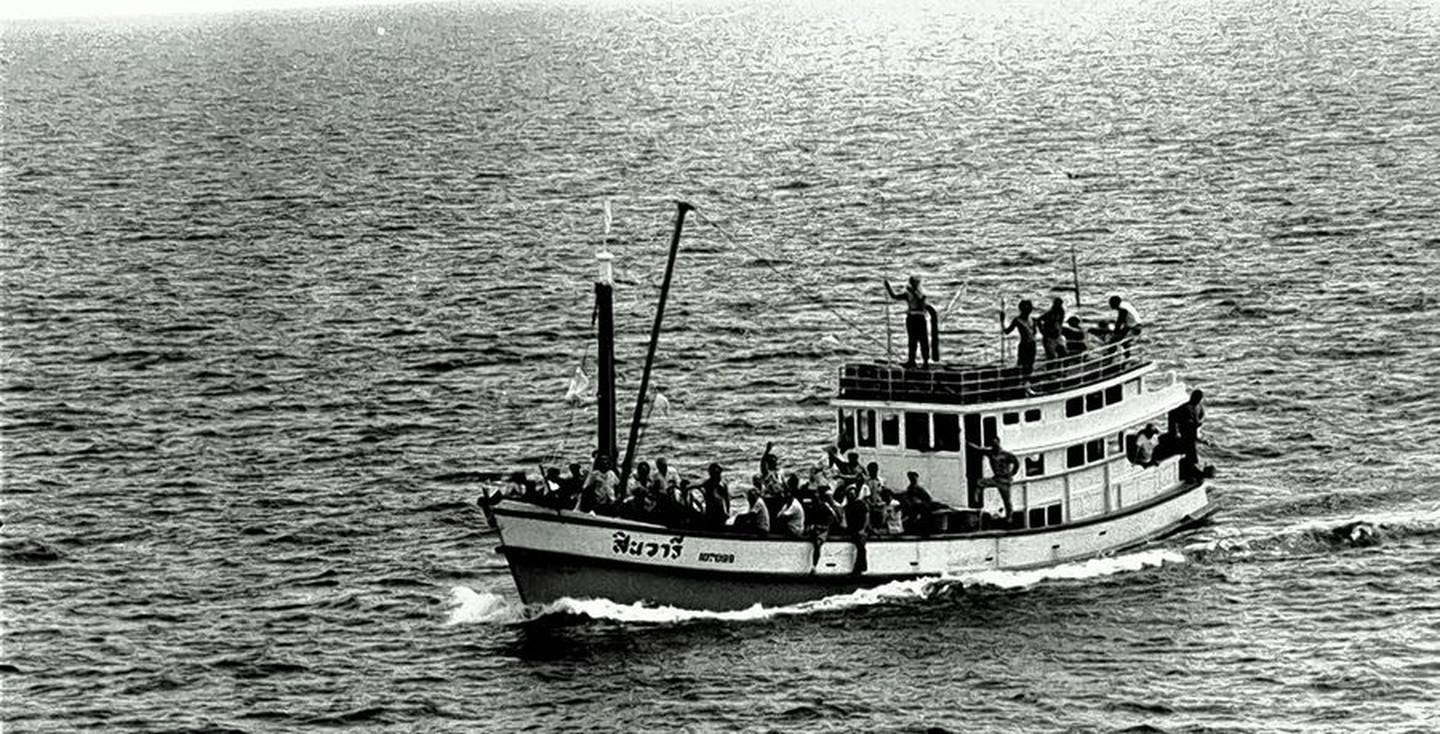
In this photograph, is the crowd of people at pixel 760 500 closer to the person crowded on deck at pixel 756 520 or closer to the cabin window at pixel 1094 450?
the person crowded on deck at pixel 756 520

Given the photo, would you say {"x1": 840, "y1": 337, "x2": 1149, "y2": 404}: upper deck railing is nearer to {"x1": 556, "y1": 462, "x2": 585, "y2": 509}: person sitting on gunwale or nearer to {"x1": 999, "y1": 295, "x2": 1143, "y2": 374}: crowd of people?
{"x1": 999, "y1": 295, "x2": 1143, "y2": 374}: crowd of people

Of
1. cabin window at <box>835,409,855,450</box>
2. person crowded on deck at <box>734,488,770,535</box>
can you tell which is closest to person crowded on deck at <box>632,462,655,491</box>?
person crowded on deck at <box>734,488,770,535</box>

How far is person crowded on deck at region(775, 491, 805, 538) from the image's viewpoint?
189 ft

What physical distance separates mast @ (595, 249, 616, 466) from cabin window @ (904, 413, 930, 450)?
700cm

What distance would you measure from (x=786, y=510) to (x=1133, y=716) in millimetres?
10168

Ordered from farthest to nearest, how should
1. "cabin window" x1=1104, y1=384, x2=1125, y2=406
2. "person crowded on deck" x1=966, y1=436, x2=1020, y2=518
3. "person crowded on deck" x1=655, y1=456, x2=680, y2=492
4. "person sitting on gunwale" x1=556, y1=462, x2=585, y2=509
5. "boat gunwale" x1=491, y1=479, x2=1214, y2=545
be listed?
"cabin window" x1=1104, y1=384, x2=1125, y2=406 < "person crowded on deck" x1=966, y1=436, x2=1020, y2=518 < "person crowded on deck" x1=655, y1=456, x2=680, y2=492 < "person sitting on gunwale" x1=556, y1=462, x2=585, y2=509 < "boat gunwale" x1=491, y1=479, x2=1214, y2=545

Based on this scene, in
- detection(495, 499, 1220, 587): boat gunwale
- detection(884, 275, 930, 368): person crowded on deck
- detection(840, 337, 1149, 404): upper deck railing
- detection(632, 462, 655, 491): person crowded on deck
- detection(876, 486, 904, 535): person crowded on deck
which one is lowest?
detection(495, 499, 1220, 587): boat gunwale

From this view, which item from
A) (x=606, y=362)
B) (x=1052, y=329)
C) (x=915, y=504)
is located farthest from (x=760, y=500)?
(x=1052, y=329)

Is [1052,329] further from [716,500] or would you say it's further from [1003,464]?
[716,500]

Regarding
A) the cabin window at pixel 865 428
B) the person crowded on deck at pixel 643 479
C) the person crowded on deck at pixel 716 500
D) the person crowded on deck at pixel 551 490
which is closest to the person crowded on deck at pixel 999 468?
the cabin window at pixel 865 428

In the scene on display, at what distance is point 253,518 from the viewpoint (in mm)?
68062

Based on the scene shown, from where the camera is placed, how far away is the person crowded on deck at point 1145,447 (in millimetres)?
63156

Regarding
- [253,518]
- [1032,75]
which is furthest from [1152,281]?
[1032,75]

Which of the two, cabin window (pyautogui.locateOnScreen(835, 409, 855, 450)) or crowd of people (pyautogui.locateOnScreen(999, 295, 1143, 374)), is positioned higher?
crowd of people (pyautogui.locateOnScreen(999, 295, 1143, 374))
